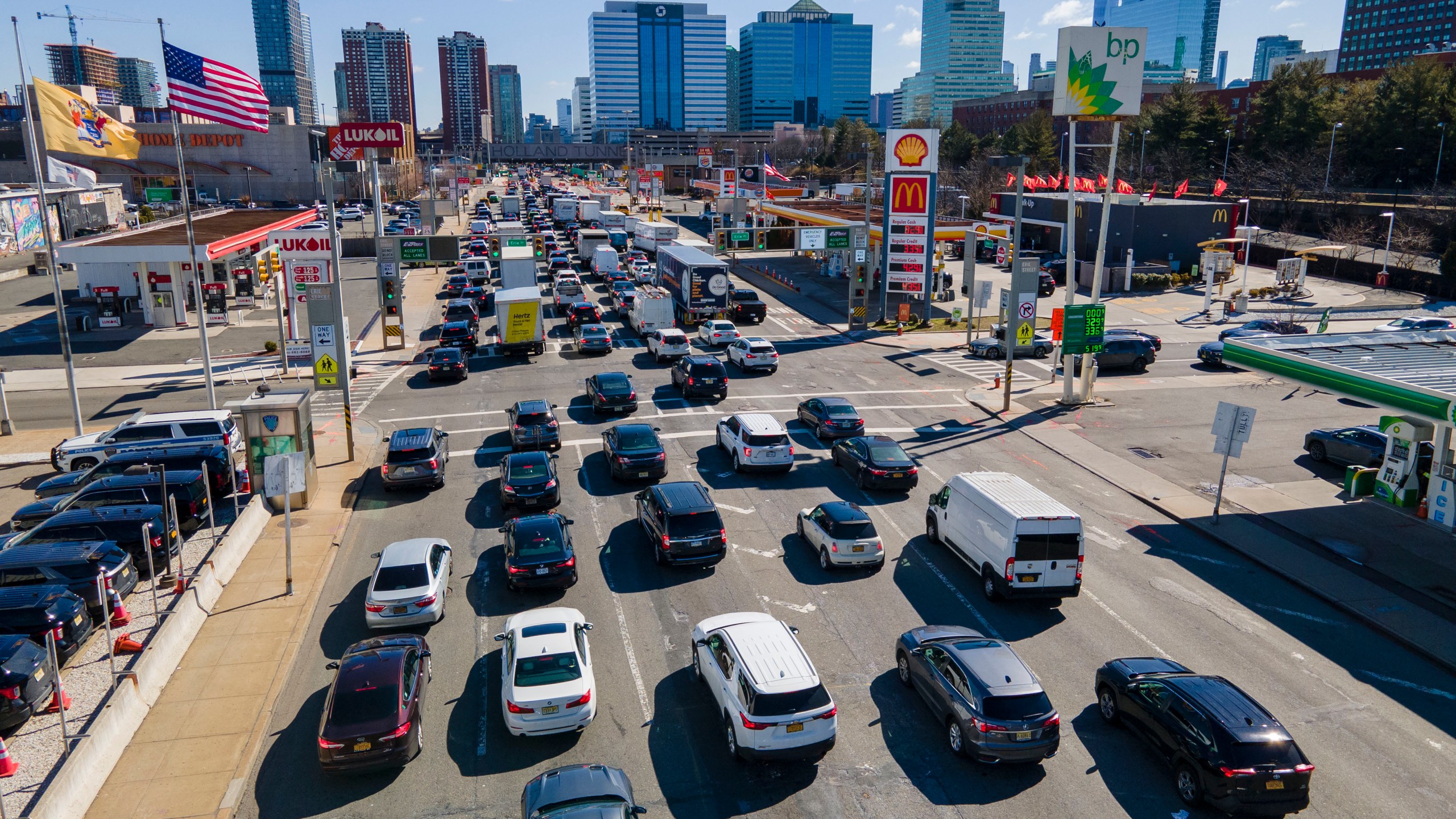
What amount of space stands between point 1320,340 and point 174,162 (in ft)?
474

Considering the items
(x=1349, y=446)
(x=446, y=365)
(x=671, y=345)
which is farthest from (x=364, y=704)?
(x=671, y=345)

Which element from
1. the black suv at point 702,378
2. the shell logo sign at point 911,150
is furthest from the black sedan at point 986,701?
the shell logo sign at point 911,150

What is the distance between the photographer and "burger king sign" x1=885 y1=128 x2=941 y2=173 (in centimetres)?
5441

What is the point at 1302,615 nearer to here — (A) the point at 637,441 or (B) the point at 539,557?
(B) the point at 539,557

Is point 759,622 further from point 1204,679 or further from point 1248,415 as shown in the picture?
point 1248,415

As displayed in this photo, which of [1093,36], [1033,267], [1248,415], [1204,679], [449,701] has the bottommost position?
[449,701]

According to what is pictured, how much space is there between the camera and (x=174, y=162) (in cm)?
12988

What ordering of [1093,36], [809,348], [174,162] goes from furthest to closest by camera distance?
[174,162] → [809,348] → [1093,36]

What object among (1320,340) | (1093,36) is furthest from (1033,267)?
(1320,340)

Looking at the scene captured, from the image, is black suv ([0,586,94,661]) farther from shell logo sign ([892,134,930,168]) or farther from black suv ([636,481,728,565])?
shell logo sign ([892,134,930,168])

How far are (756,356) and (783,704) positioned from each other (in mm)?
28811

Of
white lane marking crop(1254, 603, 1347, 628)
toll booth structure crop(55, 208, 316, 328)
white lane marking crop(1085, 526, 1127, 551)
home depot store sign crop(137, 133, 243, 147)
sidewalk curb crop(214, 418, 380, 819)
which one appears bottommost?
white lane marking crop(1254, 603, 1347, 628)

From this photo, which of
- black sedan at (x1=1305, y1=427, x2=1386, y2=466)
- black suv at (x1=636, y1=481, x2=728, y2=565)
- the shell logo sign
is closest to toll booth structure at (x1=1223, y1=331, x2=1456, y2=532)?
black sedan at (x1=1305, y1=427, x2=1386, y2=466)

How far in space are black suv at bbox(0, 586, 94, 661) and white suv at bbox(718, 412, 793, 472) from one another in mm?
16742
